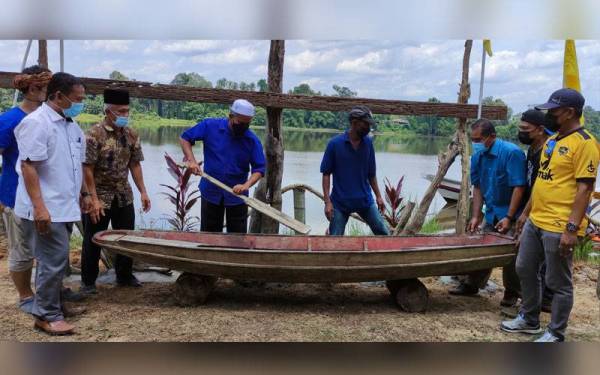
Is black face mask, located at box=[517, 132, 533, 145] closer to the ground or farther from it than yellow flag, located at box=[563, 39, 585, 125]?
closer to the ground

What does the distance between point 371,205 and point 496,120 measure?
1184mm

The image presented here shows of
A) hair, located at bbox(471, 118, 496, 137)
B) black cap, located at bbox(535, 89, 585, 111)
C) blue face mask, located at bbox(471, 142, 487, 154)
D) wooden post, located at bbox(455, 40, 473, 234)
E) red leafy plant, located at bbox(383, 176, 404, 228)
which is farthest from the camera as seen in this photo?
red leafy plant, located at bbox(383, 176, 404, 228)

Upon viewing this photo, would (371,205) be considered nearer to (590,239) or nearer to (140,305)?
(140,305)

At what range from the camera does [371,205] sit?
13.4ft

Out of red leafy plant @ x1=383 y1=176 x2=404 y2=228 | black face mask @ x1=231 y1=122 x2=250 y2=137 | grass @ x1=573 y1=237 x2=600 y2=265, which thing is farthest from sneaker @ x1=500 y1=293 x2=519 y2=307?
black face mask @ x1=231 y1=122 x2=250 y2=137

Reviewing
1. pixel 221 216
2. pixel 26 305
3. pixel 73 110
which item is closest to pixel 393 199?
pixel 221 216

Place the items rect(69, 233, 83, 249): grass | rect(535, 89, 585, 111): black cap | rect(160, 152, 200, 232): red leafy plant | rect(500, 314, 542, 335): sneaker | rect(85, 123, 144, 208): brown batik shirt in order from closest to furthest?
1. rect(535, 89, 585, 111): black cap
2. rect(500, 314, 542, 335): sneaker
3. rect(85, 123, 144, 208): brown batik shirt
4. rect(69, 233, 83, 249): grass
5. rect(160, 152, 200, 232): red leafy plant

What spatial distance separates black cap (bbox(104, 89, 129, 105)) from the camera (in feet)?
11.0

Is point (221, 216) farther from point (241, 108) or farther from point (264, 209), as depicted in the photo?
point (241, 108)

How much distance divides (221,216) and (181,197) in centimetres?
141

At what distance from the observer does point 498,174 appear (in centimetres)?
365

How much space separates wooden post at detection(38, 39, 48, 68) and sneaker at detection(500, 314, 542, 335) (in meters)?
3.16

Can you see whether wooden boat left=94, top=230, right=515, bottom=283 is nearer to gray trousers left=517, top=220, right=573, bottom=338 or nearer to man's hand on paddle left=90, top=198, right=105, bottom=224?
man's hand on paddle left=90, top=198, right=105, bottom=224

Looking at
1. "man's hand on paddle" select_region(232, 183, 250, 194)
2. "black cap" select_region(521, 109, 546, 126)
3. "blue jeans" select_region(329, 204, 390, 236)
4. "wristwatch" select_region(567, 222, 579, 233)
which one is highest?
"black cap" select_region(521, 109, 546, 126)
